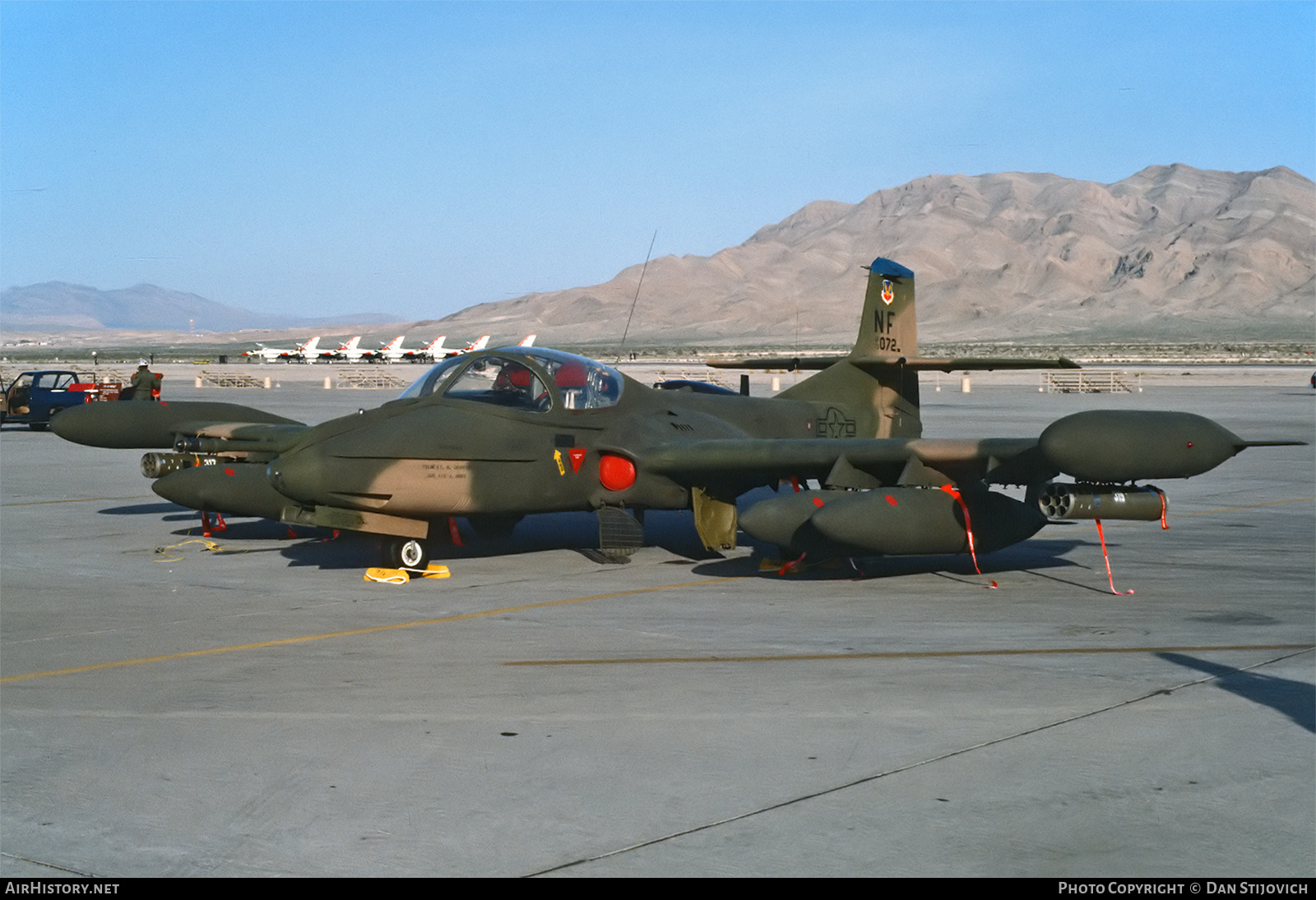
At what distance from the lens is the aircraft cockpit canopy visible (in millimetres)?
13391

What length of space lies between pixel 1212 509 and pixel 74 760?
54.7 feet

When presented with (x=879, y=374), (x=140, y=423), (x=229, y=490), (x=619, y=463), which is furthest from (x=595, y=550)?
(x=140, y=423)

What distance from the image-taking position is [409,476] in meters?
12.4

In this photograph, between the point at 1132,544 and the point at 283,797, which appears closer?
the point at 283,797

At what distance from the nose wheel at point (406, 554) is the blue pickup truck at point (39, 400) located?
85.8 ft

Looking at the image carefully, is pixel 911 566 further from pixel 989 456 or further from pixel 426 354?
pixel 426 354

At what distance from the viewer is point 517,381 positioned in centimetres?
1358

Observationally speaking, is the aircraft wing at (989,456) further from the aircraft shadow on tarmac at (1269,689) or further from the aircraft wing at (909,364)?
the aircraft shadow on tarmac at (1269,689)

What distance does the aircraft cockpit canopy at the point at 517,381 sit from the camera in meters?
13.4

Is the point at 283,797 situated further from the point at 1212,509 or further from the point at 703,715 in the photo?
the point at 1212,509

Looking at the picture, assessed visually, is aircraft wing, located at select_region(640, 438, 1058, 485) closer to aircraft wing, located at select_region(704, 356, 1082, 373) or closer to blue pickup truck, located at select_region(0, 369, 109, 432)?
aircraft wing, located at select_region(704, 356, 1082, 373)

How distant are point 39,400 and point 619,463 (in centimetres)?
2843

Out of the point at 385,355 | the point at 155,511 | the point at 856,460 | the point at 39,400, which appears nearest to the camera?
the point at 856,460

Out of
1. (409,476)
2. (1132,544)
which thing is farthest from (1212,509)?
(409,476)
